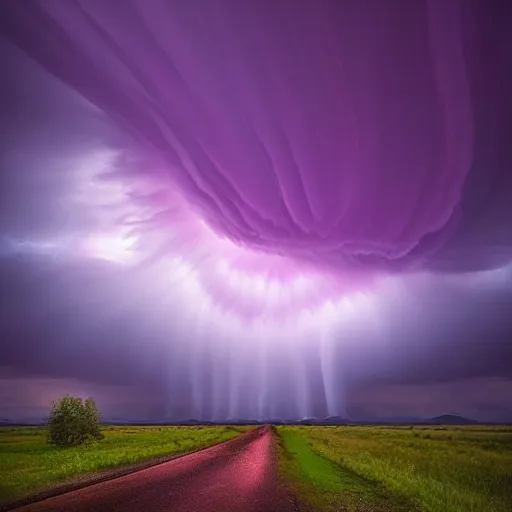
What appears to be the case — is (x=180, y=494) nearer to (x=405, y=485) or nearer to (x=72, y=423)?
(x=405, y=485)

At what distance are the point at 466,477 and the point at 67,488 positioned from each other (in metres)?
21.6

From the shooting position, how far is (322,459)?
32188 millimetres

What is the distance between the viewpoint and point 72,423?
52.5 m

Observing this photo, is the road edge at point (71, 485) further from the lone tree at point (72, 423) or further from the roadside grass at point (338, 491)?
the lone tree at point (72, 423)

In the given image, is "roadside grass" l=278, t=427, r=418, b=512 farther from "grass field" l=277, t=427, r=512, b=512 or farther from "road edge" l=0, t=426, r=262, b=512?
"road edge" l=0, t=426, r=262, b=512

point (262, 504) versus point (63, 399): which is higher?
point (63, 399)

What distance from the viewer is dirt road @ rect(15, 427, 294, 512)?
14.0 meters

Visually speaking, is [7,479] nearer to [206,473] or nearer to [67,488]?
[67,488]

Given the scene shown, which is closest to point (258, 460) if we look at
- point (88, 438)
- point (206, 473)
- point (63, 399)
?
point (206, 473)

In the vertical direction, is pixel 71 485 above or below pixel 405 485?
above

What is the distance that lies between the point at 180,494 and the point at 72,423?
44.3 meters

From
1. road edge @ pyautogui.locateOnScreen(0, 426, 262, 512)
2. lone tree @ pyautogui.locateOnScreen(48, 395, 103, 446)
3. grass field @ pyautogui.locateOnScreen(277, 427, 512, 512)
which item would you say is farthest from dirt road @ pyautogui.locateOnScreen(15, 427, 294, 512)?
lone tree @ pyautogui.locateOnScreen(48, 395, 103, 446)

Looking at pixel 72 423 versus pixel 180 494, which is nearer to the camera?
pixel 180 494

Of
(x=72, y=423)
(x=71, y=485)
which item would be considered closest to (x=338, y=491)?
(x=71, y=485)
